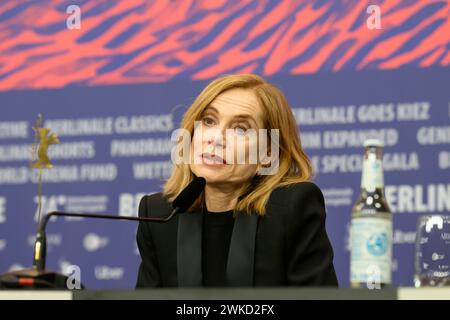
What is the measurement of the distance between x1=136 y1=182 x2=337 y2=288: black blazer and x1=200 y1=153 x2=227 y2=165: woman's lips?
0.44 ft

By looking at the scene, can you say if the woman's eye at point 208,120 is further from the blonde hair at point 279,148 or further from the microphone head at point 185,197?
the microphone head at point 185,197

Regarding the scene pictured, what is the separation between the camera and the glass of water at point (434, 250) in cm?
170

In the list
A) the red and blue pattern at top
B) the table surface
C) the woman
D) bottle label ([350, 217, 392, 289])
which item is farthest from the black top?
the red and blue pattern at top

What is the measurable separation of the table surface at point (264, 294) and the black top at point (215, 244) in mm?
661

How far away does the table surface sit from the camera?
1.19m

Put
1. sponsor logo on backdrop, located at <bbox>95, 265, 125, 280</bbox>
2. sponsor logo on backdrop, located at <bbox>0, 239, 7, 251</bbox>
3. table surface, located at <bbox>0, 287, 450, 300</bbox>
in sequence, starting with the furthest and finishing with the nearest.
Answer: sponsor logo on backdrop, located at <bbox>0, 239, 7, 251</bbox> → sponsor logo on backdrop, located at <bbox>95, 265, 125, 280</bbox> → table surface, located at <bbox>0, 287, 450, 300</bbox>

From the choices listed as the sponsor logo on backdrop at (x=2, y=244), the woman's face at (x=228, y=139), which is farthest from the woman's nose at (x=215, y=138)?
the sponsor logo on backdrop at (x=2, y=244)

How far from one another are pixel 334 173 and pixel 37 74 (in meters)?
1.17

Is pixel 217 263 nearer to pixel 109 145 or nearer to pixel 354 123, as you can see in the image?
pixel 354 123

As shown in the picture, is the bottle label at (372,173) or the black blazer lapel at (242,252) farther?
the black blazer lapel at (242,252)

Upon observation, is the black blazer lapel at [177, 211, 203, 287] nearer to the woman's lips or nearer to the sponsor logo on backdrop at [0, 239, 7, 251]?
the woman's lips
